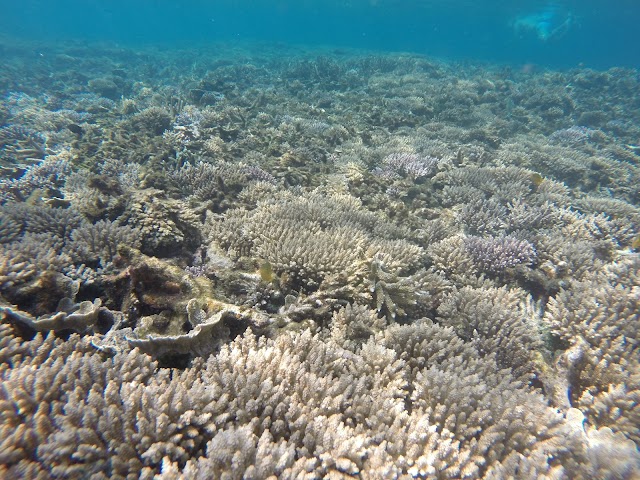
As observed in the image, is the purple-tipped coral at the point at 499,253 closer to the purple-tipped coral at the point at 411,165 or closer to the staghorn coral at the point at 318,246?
the staghorn coral at the point at 318,246

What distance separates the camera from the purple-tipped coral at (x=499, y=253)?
530 centimetres

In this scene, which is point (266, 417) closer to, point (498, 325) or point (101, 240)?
point (498, 325)

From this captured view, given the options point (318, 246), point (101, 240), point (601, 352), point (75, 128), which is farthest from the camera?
point (75, 128)

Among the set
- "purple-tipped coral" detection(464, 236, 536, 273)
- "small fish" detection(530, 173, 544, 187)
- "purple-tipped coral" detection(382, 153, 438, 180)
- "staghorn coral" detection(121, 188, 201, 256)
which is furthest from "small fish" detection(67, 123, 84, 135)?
"small fish" detection(530, 173, 544, 187)

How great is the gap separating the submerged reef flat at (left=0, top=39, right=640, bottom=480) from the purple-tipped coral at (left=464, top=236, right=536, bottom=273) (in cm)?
4

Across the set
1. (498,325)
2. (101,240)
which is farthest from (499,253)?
(101,240)

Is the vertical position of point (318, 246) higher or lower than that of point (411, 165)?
lower

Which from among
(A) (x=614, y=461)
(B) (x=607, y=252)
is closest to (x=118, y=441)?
(A) (x=614, y=461)

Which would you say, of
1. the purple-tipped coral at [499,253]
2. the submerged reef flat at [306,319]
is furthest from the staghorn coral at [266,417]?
A: the purple-tipped coral at [499,253]

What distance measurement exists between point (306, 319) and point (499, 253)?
12.1 ft

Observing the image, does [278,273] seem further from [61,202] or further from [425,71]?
[425,71]

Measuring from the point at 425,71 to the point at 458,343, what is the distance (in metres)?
26.0

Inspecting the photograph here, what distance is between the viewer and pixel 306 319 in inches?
143

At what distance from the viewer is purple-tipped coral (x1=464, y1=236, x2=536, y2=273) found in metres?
5.30
